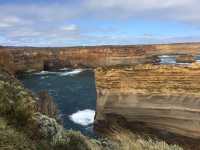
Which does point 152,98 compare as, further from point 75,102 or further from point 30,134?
point 75,102

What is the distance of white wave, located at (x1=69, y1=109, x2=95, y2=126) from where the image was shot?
24878 millimetres

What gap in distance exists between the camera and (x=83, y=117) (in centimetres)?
2705

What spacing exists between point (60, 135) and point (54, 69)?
65622mm

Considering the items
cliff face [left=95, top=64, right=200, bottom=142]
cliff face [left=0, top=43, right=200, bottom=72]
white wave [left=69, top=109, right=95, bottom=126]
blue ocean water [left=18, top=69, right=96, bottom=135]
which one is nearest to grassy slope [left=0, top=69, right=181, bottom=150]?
cliff face [left=95, top=64, right=200, bottom=142]

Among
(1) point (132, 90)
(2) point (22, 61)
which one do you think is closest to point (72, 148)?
(1) point (132, 90)

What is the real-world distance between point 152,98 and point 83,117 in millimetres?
9876

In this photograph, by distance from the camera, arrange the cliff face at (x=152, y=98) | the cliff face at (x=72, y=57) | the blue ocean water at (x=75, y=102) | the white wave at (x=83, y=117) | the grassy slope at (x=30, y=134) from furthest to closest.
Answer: the cliff face at (x=72, y=57) < the white wave at (x=83, y=117) < the blue ocean water at (x=75, y=102) < the cliff face at (x=152, y=98) < the grassy slope at (x=30, y=134)

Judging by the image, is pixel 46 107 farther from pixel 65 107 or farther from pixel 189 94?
pixel 65 107

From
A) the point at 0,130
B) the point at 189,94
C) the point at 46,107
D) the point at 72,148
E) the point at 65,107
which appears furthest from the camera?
the point at 65,107

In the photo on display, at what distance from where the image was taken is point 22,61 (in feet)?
233

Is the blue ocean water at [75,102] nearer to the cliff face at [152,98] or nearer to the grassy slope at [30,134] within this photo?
the cliff face at [152,98]

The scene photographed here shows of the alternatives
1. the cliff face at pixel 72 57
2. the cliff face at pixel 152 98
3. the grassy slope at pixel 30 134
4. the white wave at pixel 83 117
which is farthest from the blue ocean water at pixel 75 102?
the cliff face at pixel 72 57

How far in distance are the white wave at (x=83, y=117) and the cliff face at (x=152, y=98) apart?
4550mm

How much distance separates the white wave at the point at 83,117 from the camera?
24.9 m
